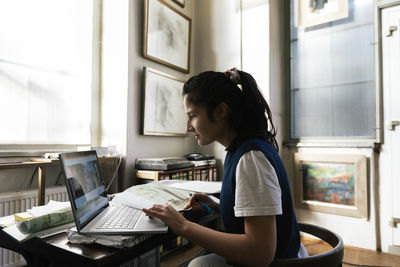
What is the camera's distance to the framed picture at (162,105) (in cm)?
254

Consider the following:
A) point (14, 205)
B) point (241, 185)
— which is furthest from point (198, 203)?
point (14, 205)

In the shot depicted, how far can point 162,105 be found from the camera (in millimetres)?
2721

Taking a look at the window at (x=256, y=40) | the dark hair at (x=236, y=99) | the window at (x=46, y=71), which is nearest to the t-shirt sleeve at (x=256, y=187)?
the dark hair at (x=236, y=99)

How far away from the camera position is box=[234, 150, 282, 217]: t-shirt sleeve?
0.73 m

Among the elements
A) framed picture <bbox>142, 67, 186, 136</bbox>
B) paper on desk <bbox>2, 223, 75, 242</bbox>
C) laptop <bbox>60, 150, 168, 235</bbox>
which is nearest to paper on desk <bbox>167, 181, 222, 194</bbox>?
laptop <bbox>60, 150, 168, 235</bbox>

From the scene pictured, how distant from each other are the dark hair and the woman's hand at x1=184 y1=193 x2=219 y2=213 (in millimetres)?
330

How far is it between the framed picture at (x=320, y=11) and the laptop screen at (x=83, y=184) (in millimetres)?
2722

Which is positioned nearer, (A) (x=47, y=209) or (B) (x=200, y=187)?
(A) (x=47, y=209)

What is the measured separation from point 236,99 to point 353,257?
7.15 feet

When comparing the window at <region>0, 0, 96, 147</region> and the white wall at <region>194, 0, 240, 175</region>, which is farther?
the white wall at <region>194, 0, 240, 175</region>

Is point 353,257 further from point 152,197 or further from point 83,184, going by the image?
point 83,184

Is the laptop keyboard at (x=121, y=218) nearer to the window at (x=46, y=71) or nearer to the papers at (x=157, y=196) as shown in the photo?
the papers at (x=157, y=196)

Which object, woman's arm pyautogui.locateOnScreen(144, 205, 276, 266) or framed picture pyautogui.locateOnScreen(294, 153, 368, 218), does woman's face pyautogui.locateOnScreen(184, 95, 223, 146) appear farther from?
framed picture pyautogui.locateOnScreen(294, 153, 368, 218)

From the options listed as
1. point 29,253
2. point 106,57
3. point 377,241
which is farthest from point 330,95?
point 29,253
